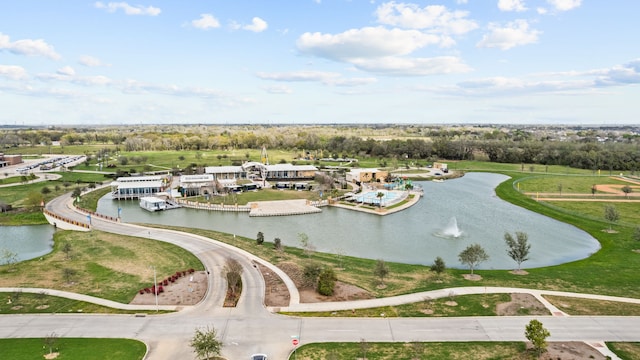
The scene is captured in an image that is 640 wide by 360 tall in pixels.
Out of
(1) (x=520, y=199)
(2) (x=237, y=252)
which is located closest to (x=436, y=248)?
(2) (x=237, y=252)

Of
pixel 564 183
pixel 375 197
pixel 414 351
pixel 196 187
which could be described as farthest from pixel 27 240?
pixel 564 183

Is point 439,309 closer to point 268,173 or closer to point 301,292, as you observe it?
point 301,292

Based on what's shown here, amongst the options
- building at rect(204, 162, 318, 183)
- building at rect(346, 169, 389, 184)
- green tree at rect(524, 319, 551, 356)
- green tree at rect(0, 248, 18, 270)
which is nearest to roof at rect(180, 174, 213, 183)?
building at rect(204, 162, 318, 183)

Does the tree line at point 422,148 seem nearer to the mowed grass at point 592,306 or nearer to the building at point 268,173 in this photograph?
the building at point 268,173

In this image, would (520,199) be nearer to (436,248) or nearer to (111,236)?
(436,248)

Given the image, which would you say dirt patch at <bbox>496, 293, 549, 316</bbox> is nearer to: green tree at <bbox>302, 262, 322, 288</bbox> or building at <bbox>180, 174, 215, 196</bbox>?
green tree at <bbox>302, 262, 322, 288</bbox>
